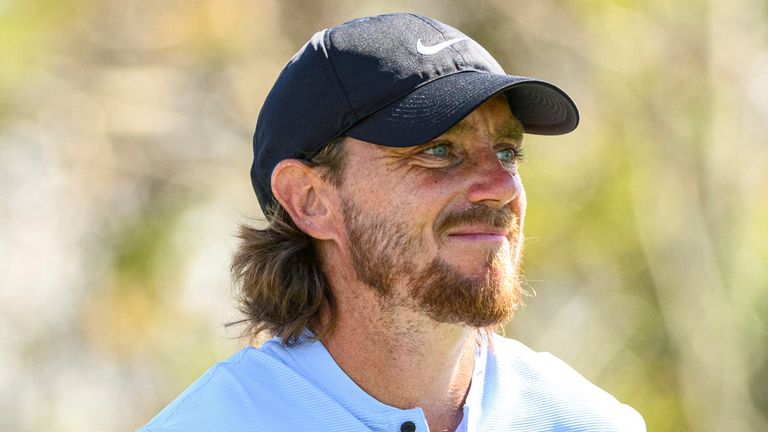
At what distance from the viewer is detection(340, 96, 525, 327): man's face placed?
11.5 ft

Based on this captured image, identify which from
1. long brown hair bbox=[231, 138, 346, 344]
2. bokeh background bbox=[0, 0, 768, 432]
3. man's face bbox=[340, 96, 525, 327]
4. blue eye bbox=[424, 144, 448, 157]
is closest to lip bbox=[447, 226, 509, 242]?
man's face bbox=[340, 96, 525, 327]

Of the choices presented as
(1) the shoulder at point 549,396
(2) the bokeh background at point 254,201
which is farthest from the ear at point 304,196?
(2) the bokeh background at point 254,201

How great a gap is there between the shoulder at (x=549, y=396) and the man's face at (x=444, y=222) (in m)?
0.23

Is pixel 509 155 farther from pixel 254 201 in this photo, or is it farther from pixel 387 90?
pixel 254 201

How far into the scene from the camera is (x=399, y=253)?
3545mm

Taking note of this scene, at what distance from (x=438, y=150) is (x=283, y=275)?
67 centimetres

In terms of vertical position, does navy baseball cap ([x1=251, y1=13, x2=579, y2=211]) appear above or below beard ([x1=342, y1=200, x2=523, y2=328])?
above

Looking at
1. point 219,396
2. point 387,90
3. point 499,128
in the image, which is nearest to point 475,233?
point 499,128

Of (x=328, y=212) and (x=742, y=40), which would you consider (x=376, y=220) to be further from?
(x=742, y=40)

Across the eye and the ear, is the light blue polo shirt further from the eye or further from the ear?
the eye

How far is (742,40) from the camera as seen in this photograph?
10.3 meters

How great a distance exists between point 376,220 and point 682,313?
6.69m

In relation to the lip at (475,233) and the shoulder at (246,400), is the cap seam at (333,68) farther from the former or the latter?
the shoulder at (246,400)

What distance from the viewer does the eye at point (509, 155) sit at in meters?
3.69
